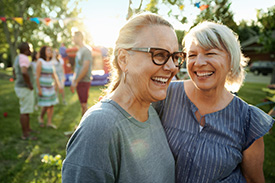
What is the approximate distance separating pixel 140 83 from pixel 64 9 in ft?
74.1

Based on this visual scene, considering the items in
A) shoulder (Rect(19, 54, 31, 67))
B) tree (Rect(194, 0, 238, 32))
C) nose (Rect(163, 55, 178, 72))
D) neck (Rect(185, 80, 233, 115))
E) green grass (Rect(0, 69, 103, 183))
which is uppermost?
tree (Rect(194, 0, 238, 32))

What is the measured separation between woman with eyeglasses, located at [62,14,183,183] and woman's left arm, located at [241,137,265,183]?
683mm

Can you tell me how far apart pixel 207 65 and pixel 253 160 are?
90 cm

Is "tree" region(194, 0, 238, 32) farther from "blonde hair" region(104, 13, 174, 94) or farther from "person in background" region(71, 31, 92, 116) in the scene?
"person in background" region(71, 31, 92, 116)

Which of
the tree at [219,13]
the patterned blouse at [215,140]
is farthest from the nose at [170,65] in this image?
the tree at [219,13]

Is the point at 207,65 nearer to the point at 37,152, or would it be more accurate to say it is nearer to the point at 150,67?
the point at 150,67

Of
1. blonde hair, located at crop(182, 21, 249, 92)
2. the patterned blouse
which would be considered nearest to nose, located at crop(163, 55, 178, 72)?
blonde hair, located at crop(182, 21, 249, 92)

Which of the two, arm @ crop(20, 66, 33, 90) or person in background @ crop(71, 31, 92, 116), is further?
arm @ crop(20, 66, 33, 90)

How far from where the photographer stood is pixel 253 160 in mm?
1672

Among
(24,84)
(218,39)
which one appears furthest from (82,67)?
(218,39)

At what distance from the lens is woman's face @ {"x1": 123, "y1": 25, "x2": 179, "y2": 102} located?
4.14 ft

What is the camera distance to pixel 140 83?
1.30m

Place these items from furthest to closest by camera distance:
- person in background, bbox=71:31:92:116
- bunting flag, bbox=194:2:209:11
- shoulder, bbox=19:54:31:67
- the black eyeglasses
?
1. shoulder, bbox=19:54:31:67
2. person in background, bbox=71:31:92:116
3. bunting flag, bbox=194:2:209:11
4. the black eyeglasses

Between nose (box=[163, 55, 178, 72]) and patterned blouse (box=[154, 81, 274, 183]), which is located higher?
nose (box=[163, 55, 178, 72])
